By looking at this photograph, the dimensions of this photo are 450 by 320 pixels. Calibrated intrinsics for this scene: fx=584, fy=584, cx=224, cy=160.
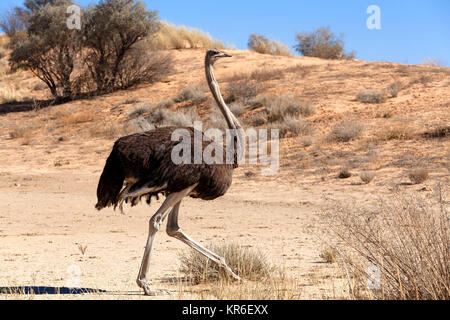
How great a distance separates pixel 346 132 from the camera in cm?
1574

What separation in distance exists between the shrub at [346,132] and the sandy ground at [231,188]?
28 centimetres

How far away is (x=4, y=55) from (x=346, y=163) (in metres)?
33.0

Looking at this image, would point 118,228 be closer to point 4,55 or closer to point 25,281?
point 25,281

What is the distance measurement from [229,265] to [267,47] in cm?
2802

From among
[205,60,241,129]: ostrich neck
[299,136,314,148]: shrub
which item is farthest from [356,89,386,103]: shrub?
[205,60,241,129]: ostrich neck

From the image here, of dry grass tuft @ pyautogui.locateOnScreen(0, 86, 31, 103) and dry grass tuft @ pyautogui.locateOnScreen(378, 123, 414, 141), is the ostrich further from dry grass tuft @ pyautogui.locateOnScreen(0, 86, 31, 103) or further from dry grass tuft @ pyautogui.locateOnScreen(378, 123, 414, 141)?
dry grass tuft @ pyautogui.locateOnScreen(0, 86, 31, 103)

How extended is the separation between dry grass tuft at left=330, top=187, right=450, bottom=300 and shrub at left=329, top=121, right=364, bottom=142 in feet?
37.7

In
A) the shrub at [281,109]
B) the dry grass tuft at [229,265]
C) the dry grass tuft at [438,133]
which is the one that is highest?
the shrub at [281,109]

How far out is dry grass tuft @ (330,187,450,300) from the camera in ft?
13.1

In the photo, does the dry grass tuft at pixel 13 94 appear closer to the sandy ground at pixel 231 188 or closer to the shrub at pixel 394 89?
the sandy ground at pixel 231 188

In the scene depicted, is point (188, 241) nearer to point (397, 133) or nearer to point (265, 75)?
point (397, 133)

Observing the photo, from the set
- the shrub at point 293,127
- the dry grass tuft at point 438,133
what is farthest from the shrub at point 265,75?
the dry grass tuft at point 438,133

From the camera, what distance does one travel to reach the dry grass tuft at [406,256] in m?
4.00
